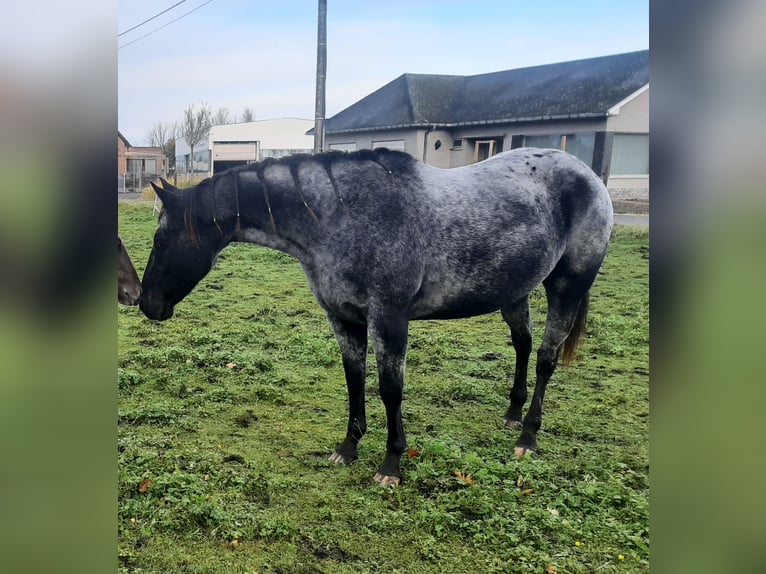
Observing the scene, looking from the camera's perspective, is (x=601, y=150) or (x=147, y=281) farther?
(x=601, y=150)

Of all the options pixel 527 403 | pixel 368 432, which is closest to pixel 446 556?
pixel 368 432

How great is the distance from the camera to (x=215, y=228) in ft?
10.3

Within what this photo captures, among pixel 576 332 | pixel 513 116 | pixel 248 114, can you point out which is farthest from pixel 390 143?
pixel 576 332

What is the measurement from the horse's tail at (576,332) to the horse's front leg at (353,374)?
138 cm

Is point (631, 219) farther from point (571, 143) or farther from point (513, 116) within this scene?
point (513, 116)

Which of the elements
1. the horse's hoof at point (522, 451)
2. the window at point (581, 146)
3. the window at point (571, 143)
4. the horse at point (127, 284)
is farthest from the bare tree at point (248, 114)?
the horse's hoof at point (522, 451)

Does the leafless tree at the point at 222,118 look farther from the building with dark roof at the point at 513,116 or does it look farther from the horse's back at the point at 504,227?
the horse's back at the point at 504,227

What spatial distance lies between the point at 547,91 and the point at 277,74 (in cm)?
179

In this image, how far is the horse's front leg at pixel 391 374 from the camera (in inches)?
122

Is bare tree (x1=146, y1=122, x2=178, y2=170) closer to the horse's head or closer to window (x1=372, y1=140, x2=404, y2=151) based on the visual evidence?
the horse's head

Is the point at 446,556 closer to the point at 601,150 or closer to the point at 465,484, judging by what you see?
the point at 465,484

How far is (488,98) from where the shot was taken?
380cm

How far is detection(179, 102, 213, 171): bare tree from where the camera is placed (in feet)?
12.3
